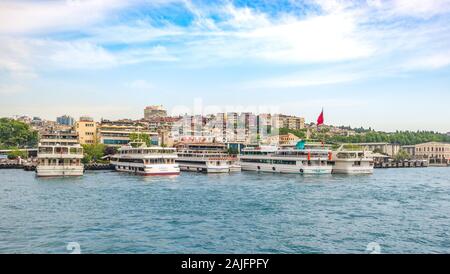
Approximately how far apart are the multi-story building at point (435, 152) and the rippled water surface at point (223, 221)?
29196 mm

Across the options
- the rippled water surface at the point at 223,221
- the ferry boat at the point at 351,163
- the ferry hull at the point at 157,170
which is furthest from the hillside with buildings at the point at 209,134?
the rippled water surface at the point at 223,221

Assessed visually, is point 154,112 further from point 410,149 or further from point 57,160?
point 57,160

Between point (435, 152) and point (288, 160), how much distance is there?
23.9 m

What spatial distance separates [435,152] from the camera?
129 feet

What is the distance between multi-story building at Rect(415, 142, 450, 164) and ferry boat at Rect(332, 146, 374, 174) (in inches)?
769

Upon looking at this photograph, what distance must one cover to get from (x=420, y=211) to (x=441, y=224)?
4.99 feet

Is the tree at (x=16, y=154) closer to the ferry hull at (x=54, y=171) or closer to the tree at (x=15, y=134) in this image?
the tree at (x=15, y=134)

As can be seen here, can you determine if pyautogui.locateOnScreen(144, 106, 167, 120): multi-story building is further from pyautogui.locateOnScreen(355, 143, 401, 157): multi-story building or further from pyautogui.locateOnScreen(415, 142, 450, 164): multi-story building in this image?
pyautogui.locateOnScreen(415, 142, 450, 164): multi-story building

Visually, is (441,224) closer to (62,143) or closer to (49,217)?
(49,217)

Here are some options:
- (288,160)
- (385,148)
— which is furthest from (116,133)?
(385,148)

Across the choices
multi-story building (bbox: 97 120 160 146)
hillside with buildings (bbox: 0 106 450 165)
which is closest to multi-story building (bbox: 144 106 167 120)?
hillside with buildings (bbox: 0 106 450 165)

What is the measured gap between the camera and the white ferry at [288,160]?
20.7m

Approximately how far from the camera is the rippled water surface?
5716mm
